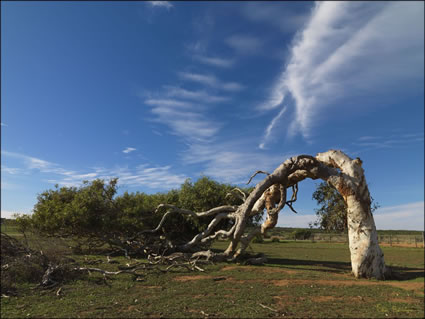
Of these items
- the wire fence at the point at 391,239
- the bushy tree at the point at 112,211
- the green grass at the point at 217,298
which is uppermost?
the bushy tree at the point at 112,211

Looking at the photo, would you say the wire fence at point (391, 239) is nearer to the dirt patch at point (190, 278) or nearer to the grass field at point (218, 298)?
the grass field at point (218, 298)

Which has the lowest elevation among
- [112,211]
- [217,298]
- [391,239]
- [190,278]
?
[391,239]

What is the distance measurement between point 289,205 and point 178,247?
8086 millimetres

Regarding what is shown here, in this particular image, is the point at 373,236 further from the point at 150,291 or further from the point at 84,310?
the point at 84,310

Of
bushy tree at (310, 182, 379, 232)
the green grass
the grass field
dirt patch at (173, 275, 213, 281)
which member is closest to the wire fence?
bushy tree at (310, 182, 379, 232)

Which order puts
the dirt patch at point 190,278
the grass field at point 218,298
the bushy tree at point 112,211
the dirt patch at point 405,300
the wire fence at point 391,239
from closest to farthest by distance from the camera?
1. the grass field at point 218,298
2. the dirt patch at point 405,300
3. the dirt patch at point 190,278
4. the bushy tree at point 112,211
5. the wire fence at point 391,239

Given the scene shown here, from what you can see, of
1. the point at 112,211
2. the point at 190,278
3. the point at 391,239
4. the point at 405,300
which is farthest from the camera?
the point at 391,239

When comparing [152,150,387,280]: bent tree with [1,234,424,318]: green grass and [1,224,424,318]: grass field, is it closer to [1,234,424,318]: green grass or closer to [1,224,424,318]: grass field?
[1,224,424,318]: grass field

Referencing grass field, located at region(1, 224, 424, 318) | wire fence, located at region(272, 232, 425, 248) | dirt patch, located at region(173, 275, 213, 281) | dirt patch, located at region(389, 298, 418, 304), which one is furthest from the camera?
wire fence, located at region(272, 232, 425, 248)

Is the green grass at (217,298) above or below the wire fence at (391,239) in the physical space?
above

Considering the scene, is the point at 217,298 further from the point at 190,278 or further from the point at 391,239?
the point at 391,239

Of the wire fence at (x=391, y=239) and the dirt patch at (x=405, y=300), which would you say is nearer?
the dirt patch at (x=405, y=300)

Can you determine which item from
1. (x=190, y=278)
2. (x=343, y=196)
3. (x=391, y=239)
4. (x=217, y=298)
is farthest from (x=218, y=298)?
(x=391, y=239)

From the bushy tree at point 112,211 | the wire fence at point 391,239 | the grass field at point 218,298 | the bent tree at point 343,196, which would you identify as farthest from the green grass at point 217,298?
the wire fence at point 391,239
